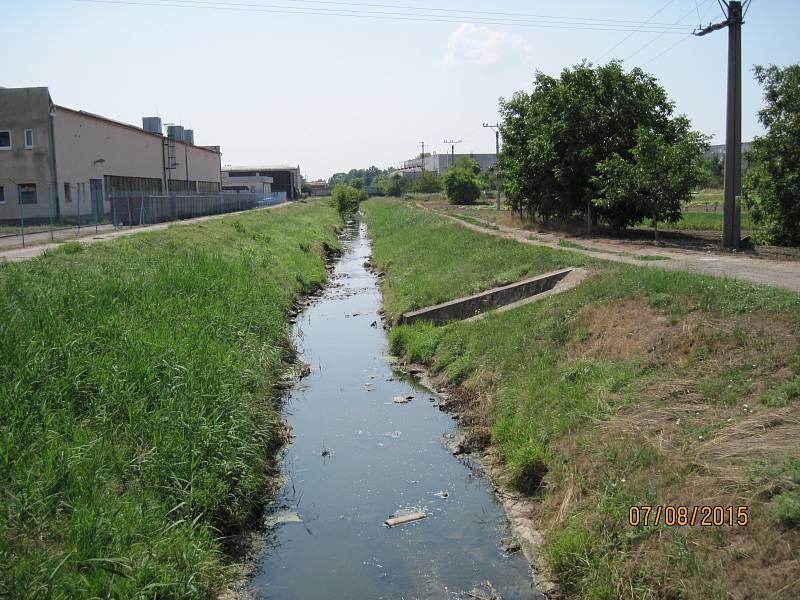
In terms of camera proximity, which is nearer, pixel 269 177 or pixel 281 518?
pixel 281 518

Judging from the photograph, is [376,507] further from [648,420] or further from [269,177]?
[269,177]

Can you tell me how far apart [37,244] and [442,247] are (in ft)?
51.4

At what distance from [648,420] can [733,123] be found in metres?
16.0

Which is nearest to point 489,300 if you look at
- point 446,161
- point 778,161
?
point 778,161

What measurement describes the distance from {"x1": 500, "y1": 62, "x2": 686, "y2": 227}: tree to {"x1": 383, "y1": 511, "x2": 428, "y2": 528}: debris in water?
2062 cm

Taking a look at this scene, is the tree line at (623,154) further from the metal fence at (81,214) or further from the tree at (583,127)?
the metal fence at (81,214)

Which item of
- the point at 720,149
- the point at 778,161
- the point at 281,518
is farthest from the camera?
the point at 720,149

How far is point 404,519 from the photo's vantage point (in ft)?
28.7

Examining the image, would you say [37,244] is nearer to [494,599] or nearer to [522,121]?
[522,121]

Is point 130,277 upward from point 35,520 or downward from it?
upward

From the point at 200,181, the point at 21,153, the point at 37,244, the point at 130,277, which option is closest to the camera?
the point at 130,277

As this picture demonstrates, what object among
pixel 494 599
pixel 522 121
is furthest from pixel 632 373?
pixel 522 121

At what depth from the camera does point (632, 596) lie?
6.20m

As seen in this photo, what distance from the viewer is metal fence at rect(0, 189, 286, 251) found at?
31672 mm
